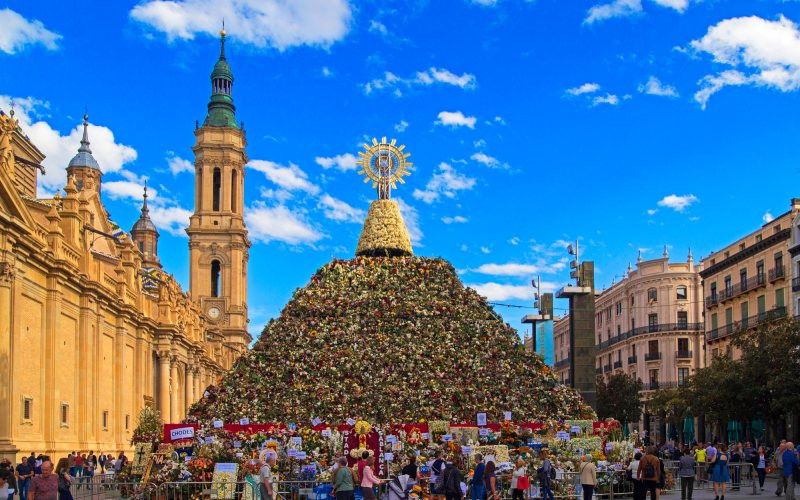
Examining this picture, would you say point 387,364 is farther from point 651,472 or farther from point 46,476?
point 46,476

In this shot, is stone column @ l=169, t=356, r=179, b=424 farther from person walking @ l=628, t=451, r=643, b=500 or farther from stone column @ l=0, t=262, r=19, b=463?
person walking @ l=628, t=451, r=643, b=500

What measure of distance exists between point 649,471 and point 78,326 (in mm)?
29317

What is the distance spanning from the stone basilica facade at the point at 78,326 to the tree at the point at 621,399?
2856 cm

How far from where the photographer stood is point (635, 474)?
26.8 m

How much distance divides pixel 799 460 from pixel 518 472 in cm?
786

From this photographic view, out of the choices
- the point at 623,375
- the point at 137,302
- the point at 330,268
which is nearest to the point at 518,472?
the point at 330,268

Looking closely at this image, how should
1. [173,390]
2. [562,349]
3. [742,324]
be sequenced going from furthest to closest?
[562,349] < [173,390] < [742,324]

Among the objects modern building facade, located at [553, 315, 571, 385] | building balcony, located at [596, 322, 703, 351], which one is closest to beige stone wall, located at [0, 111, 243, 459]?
building balcony, located at [596, 322, 703, 351]

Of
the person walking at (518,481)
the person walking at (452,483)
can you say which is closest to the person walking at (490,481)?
the person walking at (452,483)

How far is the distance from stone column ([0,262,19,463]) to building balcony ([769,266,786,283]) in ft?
127

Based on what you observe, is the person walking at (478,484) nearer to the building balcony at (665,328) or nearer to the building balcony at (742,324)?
the building balcony at (742,324)

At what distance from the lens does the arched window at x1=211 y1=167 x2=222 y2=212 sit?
3681 inches

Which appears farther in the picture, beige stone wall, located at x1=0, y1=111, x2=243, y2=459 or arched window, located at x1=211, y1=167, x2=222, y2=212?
arched window, located at x1=211, y1=167, x2=222, y2=212

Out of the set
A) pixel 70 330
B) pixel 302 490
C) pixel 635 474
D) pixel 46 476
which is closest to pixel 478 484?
pixel 302 490
